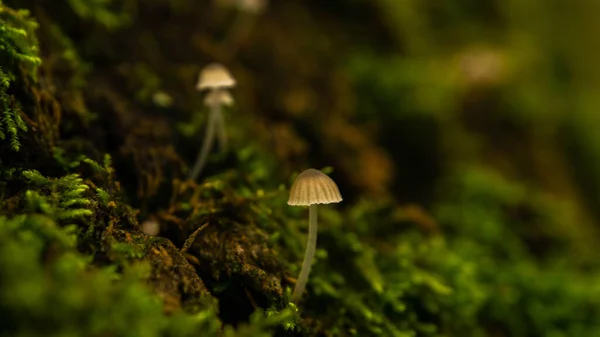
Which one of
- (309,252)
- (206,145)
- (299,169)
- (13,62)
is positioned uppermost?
(299,169)

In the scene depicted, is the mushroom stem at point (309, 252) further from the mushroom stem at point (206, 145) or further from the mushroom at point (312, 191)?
the mushroom stem at point (206, 145)

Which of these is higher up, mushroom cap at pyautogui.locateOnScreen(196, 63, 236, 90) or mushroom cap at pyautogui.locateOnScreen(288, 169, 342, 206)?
mushroom cap at pyautogui.locateOnScreen(196, 63, 236, 90)

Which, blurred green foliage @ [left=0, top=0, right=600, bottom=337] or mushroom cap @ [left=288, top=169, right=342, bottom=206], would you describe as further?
mushroom cap @ [left=288, top=169, right=342, bottom=206]

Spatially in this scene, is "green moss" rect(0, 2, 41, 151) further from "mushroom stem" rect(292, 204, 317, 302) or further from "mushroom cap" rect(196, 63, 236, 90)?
"mushroom stem" rect(292, 204, 317, 302)

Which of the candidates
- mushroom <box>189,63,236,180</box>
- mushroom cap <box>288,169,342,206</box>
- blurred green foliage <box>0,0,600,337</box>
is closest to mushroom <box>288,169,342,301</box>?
mushroom cap <box>288,169,342,206</box>

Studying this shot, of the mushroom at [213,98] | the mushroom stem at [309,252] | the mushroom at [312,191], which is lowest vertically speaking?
the mushroom stem at [309,252]

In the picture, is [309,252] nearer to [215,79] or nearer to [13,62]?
[215,79]

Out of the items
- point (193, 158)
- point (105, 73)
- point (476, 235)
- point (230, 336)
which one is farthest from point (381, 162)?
point (230, 336)

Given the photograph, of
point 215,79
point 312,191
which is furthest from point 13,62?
point 312,191

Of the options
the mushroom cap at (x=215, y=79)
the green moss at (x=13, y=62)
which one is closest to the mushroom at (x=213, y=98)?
the mushroom cap at (x=215, y=79)

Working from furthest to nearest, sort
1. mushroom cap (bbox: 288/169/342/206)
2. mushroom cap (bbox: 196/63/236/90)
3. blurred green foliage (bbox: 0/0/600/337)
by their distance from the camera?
mushroom cap (bbox: 196/63/236/90) → mushroom cap (bbox: 288/169/342/206) → blurred green foliage (bbox: 0/0/600/337)
